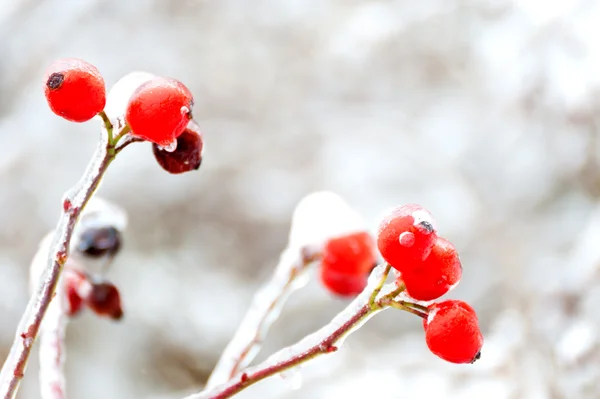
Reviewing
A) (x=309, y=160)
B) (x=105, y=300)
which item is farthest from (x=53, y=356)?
(x=309, y=160)

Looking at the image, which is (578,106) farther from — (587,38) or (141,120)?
(141,120)

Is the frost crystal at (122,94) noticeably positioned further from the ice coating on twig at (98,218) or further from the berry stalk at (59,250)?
the ice coating on twig at (98,218)

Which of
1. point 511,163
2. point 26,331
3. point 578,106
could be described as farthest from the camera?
point 511,163

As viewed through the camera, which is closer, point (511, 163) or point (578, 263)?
point (578, 263)

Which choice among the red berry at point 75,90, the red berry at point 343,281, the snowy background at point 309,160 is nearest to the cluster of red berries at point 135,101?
the red berry at point 75,90

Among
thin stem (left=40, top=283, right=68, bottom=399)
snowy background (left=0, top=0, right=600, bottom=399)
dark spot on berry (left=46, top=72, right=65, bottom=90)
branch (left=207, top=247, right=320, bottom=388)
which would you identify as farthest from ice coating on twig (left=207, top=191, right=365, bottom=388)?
snowy background (left=0, top=0, right=600, bottom=399)

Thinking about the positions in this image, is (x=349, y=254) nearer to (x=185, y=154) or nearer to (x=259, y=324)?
(x=259, y=324)

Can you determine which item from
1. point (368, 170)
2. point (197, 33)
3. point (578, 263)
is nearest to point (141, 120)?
point (578, 263)
